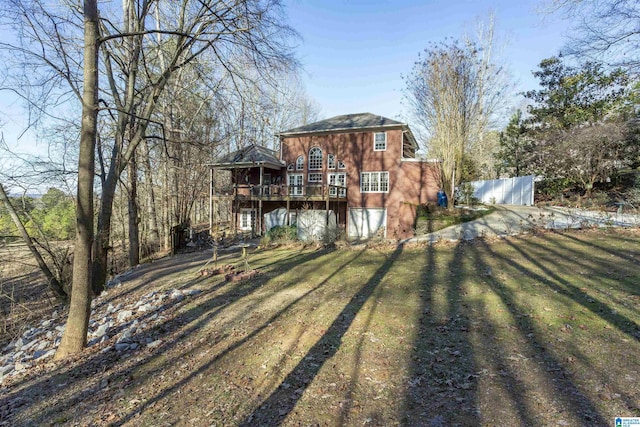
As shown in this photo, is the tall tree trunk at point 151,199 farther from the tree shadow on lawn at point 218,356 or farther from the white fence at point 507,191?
the white fence at point 507,191

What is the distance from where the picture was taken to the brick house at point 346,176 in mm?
19531

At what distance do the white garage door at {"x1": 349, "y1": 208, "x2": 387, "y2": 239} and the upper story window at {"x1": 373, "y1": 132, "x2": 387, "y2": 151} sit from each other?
4083 millimetres

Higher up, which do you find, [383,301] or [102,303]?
[383,301]

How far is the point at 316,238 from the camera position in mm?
14367

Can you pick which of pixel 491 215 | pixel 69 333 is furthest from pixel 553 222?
pixel 69 333

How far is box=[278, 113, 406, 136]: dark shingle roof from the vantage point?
66.6 feet

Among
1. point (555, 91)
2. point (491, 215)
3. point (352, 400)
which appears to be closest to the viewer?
point (352, 400)

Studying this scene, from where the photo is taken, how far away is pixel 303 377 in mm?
3875

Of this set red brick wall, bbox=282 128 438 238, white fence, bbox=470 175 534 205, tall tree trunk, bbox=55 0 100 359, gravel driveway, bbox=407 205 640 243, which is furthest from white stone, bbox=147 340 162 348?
white fence, bbox=470 175 534 205

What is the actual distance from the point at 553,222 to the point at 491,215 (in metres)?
3.38

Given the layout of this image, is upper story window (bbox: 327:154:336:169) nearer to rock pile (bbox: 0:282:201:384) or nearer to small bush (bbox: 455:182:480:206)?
small bush (bbox: 455:182:480:206)

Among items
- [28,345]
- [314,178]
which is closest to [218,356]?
[28,345]

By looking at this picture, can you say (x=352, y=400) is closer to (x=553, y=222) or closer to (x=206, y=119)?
(x=553, y=222)

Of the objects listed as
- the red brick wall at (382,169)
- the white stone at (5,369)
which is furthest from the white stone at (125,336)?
the red brick wall at (382,169)
